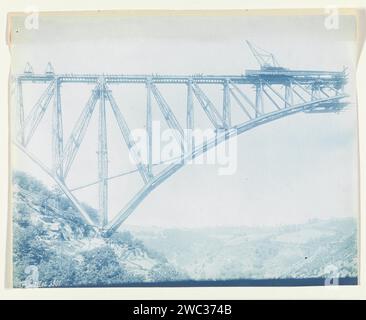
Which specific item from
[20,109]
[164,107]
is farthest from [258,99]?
[20,109]

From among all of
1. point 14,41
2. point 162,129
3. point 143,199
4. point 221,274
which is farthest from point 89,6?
point 221,274

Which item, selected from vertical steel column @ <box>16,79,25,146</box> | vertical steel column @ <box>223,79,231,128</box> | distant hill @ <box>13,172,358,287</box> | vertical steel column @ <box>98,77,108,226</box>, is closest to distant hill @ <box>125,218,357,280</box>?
distant hill @ <box>13,172,358,287</box>

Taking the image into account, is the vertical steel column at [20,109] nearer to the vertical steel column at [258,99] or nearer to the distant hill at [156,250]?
the distant hill at [156,250]

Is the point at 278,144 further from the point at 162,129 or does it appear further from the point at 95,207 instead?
the point at 95,207

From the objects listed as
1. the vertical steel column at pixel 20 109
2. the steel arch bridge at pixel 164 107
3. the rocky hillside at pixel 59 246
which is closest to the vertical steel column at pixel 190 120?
the steel arch bridge at pixel 164 107

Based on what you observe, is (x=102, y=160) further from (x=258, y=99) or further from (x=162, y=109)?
(x=258, y=99)

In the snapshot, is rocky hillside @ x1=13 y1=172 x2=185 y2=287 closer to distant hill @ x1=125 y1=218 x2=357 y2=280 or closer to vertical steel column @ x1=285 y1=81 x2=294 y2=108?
distant hill @ x1=125 y1=218 x2=357 y2=280

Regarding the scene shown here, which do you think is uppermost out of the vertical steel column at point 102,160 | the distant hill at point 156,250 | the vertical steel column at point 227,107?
the vertical steel column at point 227,107
